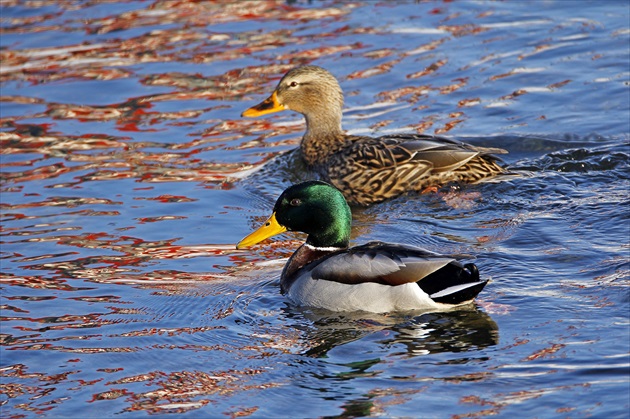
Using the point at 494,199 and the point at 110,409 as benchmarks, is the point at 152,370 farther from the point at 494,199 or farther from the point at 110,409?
the point at 494,199

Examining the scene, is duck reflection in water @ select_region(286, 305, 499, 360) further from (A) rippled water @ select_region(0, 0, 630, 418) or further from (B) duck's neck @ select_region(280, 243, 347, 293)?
(B) duck's neck @ select_region(280, 243, 347, 293)

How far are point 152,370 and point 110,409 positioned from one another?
55 cm

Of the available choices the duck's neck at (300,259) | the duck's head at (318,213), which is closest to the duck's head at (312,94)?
the duck's head at (318,213)

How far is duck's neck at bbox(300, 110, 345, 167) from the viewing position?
11.3 m

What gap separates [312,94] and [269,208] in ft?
5.56

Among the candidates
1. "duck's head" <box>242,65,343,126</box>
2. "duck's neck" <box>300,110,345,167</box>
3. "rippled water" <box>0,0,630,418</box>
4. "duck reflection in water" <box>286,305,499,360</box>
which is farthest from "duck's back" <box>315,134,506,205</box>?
"duck reflection in water" <box>286,305,499,360</box>

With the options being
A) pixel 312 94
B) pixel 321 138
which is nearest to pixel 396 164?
pixel 321 138

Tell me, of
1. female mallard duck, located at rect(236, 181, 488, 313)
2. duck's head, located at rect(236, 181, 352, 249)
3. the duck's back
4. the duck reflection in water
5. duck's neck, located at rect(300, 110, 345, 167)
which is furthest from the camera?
duck's neck, located at rect(300, 110, 345, 167)

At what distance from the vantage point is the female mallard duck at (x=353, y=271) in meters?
7.73

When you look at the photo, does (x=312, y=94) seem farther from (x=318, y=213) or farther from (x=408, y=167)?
(x=318, y=213)

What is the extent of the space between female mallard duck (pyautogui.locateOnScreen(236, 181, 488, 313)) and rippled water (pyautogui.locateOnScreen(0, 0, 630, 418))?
140 mm

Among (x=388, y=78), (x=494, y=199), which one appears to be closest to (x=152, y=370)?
(x=494, y=199)

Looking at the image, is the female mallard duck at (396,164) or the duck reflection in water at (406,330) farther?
the female mallard duck at (396,164)

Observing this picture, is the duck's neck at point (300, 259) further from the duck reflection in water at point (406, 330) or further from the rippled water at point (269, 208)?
the duck reflection in water at point (406, 330)
